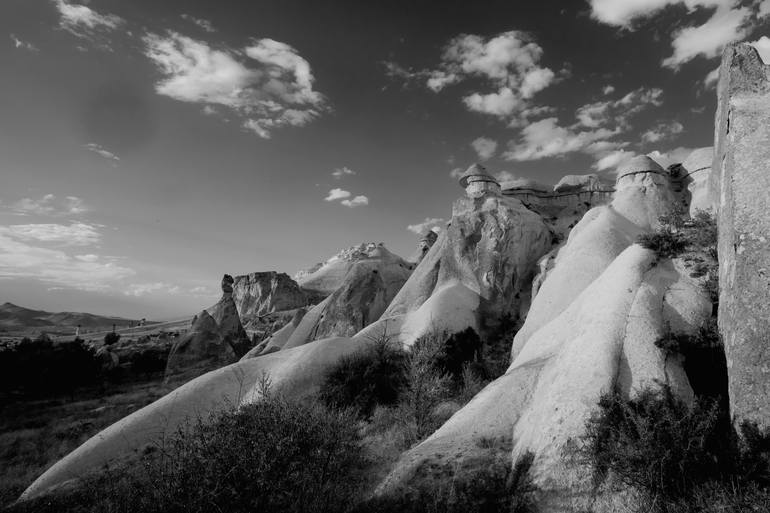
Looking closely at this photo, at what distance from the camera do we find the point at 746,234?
1019 centimetres

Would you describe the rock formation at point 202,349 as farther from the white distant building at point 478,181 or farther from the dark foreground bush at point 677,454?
the dark foreground bush at point 677,454

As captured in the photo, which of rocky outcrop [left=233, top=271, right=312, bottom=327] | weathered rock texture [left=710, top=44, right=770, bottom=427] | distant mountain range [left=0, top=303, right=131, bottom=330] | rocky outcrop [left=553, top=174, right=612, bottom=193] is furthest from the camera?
distant mountain range [left=0, top=303, right=131, bottom=330]

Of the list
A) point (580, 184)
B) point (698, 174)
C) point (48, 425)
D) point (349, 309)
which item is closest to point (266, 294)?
point (349, 309)

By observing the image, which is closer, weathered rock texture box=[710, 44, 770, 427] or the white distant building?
weathered rock texture box=[710, 44, 770, 427]

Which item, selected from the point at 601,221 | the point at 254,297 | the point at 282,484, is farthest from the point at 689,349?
the point at 254,297

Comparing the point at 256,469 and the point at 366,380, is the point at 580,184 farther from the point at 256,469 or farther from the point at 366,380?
the point at 256,469

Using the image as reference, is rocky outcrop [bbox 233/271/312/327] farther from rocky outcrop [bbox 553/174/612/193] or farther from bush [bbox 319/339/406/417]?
bush [bbox 319/339/406/417]

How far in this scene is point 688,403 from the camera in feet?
35.5

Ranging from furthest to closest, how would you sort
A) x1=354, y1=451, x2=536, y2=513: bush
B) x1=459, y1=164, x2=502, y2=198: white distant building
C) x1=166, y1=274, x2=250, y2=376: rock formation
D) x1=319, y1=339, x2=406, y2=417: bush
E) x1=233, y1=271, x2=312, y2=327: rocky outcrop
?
1. x1=233, y1=271, x2=312, y2=327: rocky outcrop
2. x1=459, y1=164, x2=502, y2=198: white distant building
3. x1=166, y1=274, x2=250, y2=376: rock formation
4. x1=319, y1=339, x2=406, y2=417: bush
5. x1=354, y1=451, x2=536, y2=513: bush

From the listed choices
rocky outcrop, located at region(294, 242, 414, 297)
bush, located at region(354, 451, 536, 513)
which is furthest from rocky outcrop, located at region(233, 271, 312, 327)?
bush, located at region(354, 451, 536, 513)

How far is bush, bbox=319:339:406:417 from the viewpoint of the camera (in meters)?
20.0

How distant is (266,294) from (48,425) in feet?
202

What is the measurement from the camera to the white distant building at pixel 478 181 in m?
40.2

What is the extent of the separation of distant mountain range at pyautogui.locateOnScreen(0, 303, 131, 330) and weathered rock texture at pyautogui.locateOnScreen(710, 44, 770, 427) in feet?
594
